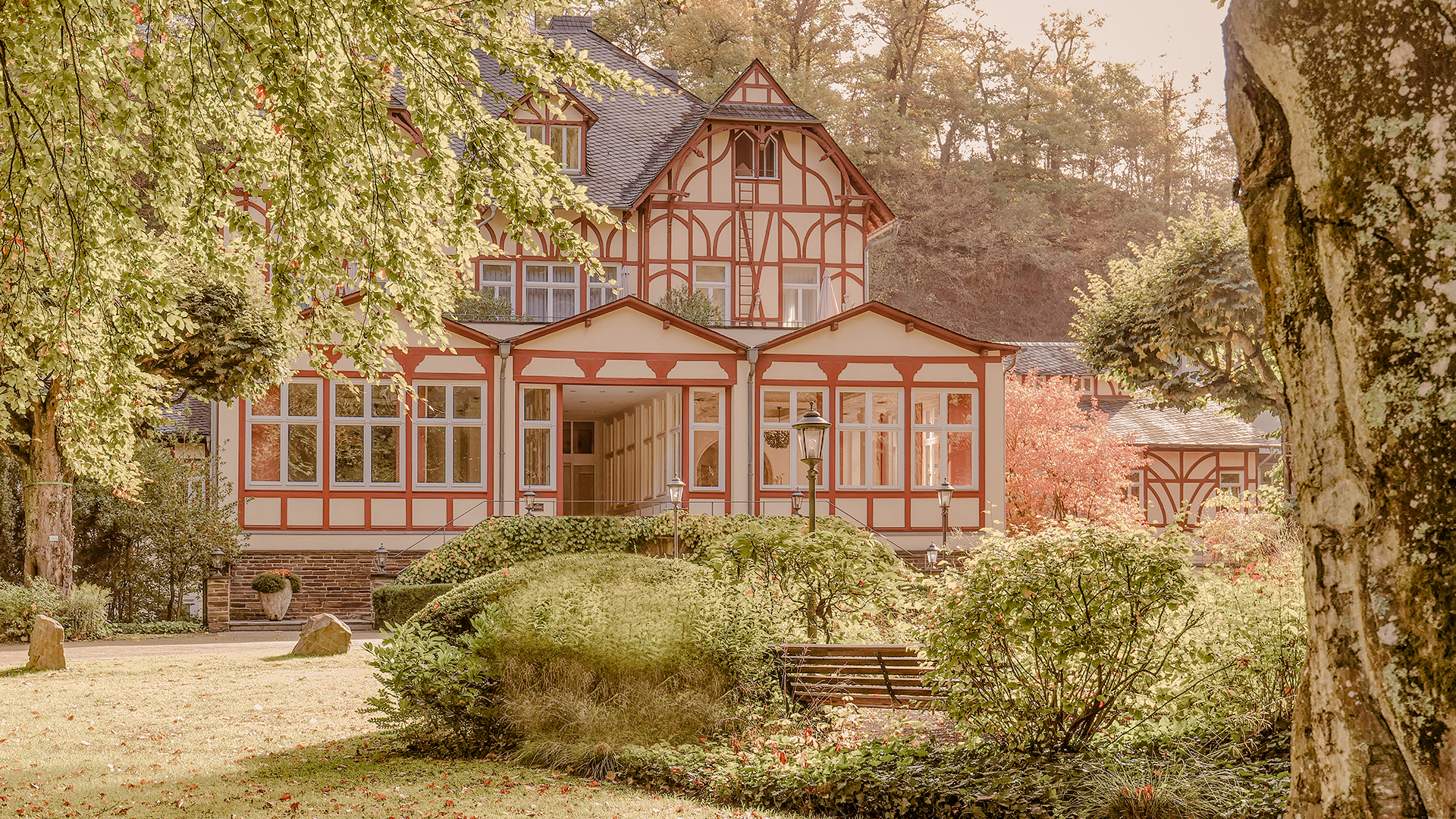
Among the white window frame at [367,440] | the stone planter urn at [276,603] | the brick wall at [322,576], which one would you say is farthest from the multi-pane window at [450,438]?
the stone planter urn at [276,603]

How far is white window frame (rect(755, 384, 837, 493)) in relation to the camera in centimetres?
2056

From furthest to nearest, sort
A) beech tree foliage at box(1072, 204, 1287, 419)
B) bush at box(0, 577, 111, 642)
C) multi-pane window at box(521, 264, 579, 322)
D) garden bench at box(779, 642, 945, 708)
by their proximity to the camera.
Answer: multi-pane window at box(521, 264, 579, 322), beech tree foliage at box(1072, 204, 1287, 419), bush at box(0, 577, 111, 642), garden bench at box(779, 642, 945, 708)

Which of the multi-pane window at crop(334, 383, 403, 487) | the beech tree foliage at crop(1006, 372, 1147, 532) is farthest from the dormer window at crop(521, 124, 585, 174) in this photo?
the beech tree foliage at crop(1006, 372, 1147, 532)

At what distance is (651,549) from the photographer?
58.2 ft

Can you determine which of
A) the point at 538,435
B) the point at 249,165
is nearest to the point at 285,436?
the point at 538,435

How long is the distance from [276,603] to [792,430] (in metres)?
8.99

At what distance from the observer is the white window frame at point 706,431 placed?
20391mm

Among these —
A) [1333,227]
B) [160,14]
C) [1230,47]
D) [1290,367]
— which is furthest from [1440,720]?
[160,14]

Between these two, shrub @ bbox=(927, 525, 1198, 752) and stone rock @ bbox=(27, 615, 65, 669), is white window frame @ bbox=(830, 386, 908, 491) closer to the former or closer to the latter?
stone rock @ bbox=(27, 615, 65, 669)

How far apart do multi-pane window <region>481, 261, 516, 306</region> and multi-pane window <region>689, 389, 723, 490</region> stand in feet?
16.8

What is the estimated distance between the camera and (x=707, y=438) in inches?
818

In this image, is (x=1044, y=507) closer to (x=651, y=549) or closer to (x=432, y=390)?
(x=651, y=549)

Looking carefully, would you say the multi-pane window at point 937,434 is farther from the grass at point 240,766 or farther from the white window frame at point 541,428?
the grass at point 240,766

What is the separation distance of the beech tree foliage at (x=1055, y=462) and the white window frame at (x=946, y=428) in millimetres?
5454
